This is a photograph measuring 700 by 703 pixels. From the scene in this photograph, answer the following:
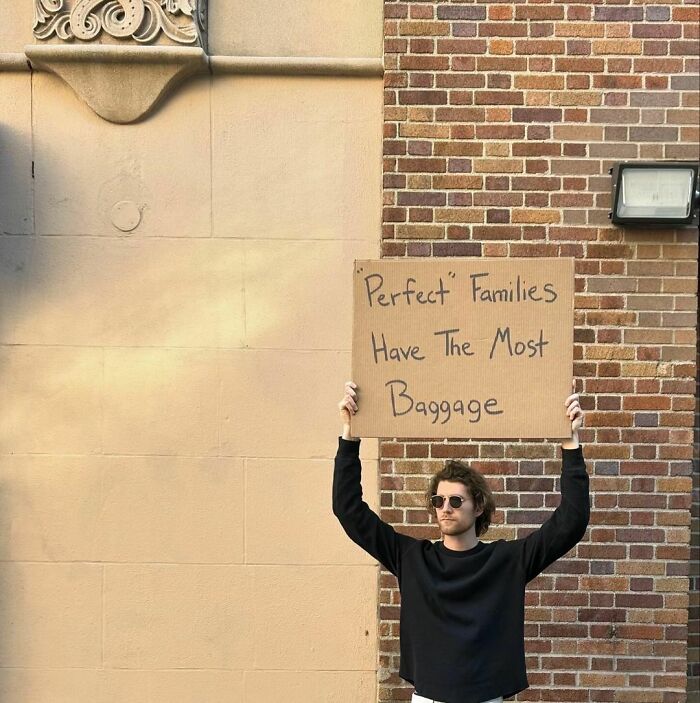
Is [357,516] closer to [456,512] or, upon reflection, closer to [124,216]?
[456,512]

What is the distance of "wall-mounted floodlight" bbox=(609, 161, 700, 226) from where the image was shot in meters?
3.96

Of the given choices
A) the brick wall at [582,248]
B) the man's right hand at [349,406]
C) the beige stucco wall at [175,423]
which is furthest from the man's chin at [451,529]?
the beige stucco wall at [175,423]

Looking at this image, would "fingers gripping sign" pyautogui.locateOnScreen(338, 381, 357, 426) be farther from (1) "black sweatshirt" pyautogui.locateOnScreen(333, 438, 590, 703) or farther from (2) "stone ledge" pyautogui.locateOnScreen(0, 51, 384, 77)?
(2) "stone ledge" pyautogui.locateOnScreen(0, 51, 384, 77)

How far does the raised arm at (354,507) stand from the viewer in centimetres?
290

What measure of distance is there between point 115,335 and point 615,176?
234 centimetres

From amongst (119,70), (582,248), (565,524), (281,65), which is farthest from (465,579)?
(119,70)

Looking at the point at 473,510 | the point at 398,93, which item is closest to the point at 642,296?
the point at 398,93

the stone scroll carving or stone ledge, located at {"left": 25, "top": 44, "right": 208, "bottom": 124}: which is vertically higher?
the stone scroll carving

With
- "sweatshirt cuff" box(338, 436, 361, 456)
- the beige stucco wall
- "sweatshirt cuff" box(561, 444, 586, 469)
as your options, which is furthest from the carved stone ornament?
"sweatshirt cuff" box(561, 444, 586, 469)

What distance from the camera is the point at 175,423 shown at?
420cm

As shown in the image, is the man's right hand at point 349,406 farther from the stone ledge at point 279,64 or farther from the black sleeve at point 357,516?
the stone ledge at point 279,64

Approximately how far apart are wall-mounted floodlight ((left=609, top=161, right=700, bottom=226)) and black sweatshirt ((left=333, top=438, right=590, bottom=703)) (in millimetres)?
1572

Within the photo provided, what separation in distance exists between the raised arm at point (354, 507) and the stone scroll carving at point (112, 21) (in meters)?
2.11

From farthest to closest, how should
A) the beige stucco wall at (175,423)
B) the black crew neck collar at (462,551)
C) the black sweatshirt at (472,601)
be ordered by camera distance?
the beige stucco wall at (175,423) → the black crew neck collar at (462,551) → the black sweatshirt at (472,601)
